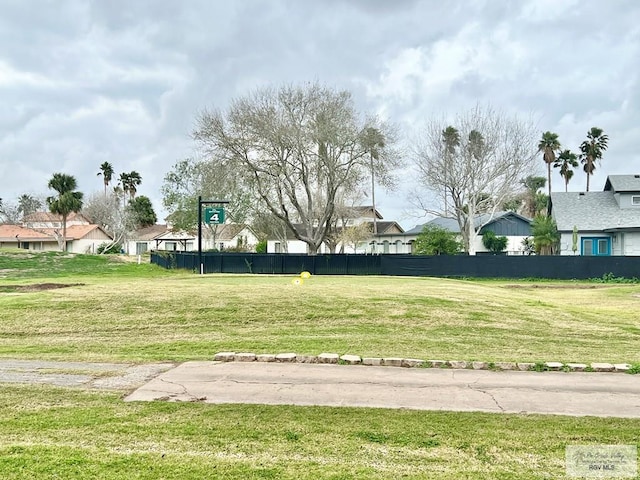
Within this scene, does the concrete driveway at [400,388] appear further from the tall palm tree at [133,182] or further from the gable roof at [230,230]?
the tall palm tree at [133,182]

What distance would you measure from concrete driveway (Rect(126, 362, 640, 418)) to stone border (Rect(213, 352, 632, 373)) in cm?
20

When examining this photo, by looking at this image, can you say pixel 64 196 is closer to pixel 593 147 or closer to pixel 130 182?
pixel 130 182

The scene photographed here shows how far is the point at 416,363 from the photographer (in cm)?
817

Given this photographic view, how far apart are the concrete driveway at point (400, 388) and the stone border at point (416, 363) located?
199 millimetres

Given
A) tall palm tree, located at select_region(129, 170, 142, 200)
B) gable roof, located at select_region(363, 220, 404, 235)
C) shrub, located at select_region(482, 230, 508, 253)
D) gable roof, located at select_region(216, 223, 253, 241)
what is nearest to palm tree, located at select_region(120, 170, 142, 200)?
tall palm tree, located at select_region(129, 170, 142, 200)

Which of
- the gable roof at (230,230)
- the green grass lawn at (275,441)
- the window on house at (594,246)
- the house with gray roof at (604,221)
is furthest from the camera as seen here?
the gable roof at (230,230)

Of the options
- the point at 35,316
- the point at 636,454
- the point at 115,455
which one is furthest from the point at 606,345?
the point at 35,316

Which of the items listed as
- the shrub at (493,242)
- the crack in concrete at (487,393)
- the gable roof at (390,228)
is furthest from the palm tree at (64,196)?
the crack in concrete at (487,393)

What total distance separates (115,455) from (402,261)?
1192 inches

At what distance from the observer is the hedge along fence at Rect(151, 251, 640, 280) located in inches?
1250

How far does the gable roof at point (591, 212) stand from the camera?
36841mm

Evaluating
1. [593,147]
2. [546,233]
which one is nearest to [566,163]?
[593,147]

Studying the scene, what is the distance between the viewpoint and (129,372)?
768 cm

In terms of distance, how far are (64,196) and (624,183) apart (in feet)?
166
